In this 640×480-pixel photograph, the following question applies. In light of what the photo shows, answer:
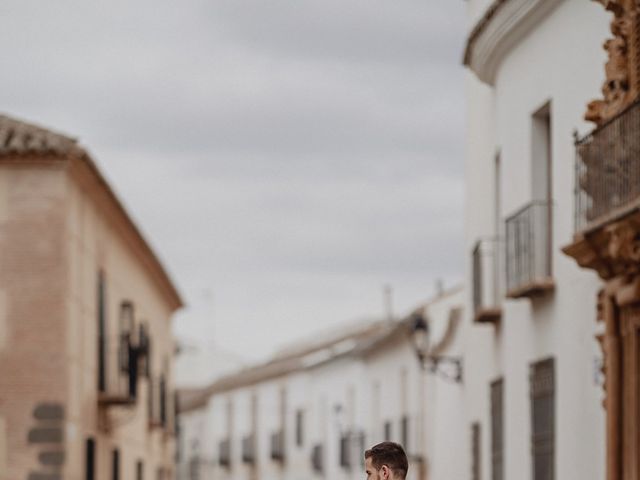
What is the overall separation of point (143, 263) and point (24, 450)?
10.5m

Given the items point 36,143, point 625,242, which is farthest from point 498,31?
point 36,143

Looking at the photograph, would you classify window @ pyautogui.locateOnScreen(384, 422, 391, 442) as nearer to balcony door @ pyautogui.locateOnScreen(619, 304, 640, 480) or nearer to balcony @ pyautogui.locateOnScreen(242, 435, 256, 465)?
balcony @ pyautogui.locateOnScreen(242, 435, 256, 465)

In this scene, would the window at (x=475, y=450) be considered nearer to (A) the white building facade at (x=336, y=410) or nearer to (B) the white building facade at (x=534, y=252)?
(B) the white building facade at (x=534, y=252)

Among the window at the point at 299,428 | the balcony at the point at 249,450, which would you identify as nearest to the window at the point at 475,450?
the window at the point at 299,428

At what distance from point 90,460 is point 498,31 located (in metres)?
10.9

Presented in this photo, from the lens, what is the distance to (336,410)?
140ft

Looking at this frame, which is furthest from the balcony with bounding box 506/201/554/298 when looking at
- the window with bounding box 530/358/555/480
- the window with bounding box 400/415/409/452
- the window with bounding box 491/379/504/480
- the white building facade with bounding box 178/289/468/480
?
the window with bounding box 400/415/409/452

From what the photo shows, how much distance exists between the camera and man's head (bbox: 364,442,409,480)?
8219 millimetres

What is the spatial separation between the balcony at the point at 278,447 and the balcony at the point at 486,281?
34.6m

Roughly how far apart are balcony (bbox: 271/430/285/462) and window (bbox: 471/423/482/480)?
32565 mm

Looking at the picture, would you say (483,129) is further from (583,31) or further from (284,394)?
(284,394)

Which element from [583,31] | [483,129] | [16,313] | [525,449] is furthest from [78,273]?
[583,31]

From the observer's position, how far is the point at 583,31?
15.5m

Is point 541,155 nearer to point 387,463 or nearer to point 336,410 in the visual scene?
point 387,463
